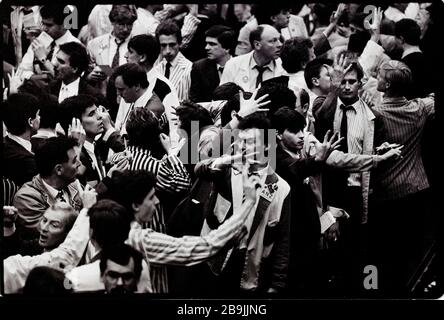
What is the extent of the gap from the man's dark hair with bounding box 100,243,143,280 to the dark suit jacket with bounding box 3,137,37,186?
0.54 meters

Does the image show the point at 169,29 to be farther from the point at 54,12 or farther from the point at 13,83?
the point at 13,83

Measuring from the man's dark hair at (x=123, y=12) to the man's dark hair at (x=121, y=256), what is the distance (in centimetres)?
109

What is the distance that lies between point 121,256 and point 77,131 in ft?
2.16

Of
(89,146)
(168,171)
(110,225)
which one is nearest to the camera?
(110,225)

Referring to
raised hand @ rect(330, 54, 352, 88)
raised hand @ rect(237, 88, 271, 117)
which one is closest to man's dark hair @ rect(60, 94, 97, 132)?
raised hand @ rect(237, 88, 271, 117)

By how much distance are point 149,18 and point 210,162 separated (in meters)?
0.76

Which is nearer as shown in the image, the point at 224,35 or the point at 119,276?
the point at 119,276

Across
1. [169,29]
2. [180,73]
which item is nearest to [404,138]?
[180,73]

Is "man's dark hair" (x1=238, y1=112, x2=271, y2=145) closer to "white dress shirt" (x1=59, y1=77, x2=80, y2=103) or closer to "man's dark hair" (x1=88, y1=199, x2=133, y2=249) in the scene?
"man's dark hair" (x1=88, y1=199, x2=133, y2=249)

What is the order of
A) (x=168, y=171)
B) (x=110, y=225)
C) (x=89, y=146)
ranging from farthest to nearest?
(x=89, y=146)
(x=168, y=171)
(x=110, y=225)

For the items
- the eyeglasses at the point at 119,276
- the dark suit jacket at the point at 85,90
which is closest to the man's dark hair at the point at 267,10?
the dark suit jacket at the point at 85,90

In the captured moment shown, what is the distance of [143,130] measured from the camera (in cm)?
482

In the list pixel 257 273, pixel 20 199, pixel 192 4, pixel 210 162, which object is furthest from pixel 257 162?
pixel 20 199

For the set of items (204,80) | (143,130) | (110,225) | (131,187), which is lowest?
(110,225)
